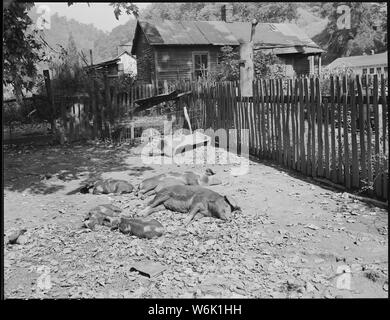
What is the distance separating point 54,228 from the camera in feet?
17.5

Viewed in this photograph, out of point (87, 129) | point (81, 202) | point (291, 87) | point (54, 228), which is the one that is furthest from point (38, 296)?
point (87, 129)

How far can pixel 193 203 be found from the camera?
5.58 metres

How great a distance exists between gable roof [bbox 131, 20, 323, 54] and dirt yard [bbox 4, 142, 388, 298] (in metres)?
20.6

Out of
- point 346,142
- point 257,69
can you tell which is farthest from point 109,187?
point 257,69

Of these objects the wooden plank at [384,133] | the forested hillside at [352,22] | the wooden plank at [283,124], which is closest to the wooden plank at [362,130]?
the wooden plank at [384,133]

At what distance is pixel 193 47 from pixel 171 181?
853 inches

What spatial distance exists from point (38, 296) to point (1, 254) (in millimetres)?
524

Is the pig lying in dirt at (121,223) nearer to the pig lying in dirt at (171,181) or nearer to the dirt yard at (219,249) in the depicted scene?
the dirt yard at (219,249)

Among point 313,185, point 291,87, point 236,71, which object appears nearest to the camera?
Answer: point 313,185

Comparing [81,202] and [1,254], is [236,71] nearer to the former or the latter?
[81,202]

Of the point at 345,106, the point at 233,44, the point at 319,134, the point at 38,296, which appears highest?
the point at 233,44

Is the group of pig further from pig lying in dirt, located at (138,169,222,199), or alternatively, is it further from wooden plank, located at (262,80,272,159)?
wooden plank, located at (262,80,272,159)

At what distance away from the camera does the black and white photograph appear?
12.6 feet

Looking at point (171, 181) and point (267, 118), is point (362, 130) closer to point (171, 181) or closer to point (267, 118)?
point (267, 118)
